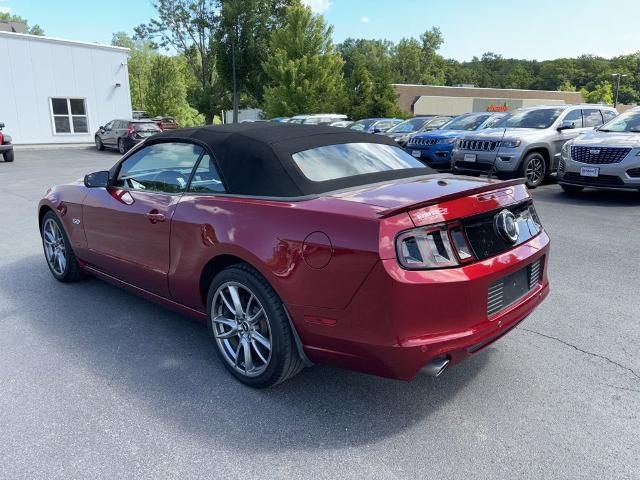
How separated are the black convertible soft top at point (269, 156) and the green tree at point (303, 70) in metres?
30.4

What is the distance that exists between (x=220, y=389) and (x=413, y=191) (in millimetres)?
1634

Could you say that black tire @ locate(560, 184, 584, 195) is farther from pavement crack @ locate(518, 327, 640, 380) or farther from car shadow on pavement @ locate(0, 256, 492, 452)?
car shadow on pavement @ locate(0, 256, 492, 452)

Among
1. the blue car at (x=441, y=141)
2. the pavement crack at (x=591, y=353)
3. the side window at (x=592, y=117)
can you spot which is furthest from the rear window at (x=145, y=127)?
the pavement crack at (x=591, y=353)

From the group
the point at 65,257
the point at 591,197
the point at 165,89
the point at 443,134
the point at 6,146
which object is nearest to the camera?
the point at 65,257

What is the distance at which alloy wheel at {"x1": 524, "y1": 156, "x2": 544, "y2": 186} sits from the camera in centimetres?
1033

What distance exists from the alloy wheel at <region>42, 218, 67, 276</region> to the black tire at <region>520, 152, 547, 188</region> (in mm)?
8480

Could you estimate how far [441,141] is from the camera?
41.0ft

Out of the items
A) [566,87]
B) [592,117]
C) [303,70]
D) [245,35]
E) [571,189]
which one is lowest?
[571,189]

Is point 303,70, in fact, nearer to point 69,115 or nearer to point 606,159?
point 69,115

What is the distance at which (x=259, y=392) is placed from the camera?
2.98m

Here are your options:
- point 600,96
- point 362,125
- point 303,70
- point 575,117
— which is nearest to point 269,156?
point 575,117

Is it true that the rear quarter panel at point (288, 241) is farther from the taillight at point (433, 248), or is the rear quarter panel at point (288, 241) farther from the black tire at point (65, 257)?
the black tire at point (65, 257)

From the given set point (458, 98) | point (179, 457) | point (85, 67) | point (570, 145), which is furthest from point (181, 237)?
point (458, 98)

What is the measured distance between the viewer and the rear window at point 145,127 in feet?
68.7
